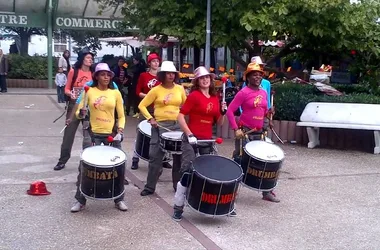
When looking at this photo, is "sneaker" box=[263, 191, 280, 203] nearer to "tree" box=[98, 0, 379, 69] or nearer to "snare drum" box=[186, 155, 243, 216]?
"snare drum" box=[186, 155, 243, 216]

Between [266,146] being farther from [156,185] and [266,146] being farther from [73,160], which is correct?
[73,160]

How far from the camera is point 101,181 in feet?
20.7

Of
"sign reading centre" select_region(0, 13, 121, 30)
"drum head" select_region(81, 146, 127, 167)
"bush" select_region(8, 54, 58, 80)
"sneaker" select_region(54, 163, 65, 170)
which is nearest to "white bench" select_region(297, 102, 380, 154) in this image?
"sneaker" select_region(54, 163, 65, 170)

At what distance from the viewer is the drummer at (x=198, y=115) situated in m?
6.57

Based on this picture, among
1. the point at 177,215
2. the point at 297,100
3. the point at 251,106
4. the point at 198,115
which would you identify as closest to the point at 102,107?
the point at 198,115

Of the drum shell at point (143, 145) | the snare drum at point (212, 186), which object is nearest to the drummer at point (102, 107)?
the snare drum at point (212, 186)

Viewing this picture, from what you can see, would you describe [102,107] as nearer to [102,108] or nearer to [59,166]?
[102,108]

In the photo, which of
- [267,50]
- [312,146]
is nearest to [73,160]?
[312,146]

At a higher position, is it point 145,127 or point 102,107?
point 102,107

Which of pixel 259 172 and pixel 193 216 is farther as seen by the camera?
pixel 259 172

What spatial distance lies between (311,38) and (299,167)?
4.08 m

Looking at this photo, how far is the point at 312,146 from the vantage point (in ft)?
37.2

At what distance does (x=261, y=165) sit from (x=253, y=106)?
2.55 feet

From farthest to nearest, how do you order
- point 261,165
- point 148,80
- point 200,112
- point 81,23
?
point 81,23
point 148,80
point 261,165
point 200,112
